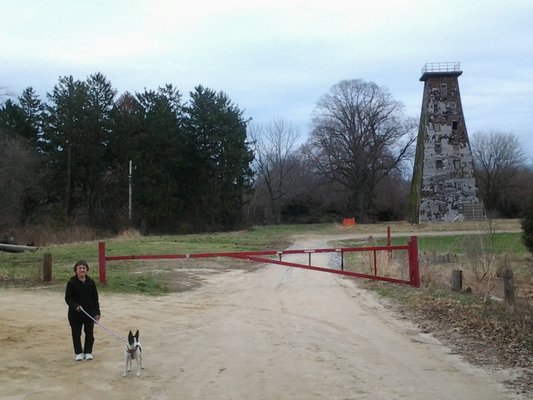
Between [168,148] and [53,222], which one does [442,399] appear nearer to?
[53,222]

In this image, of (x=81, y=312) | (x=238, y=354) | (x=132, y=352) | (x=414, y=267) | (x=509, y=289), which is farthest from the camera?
(x=414, y=267)

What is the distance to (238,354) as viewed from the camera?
827 centimetres

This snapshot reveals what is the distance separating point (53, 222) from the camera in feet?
165

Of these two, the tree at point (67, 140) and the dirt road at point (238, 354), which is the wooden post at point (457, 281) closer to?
the dirt road at point (238, 354)

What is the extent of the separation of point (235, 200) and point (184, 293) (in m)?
51.3

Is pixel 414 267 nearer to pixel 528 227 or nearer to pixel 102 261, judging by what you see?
pixel 528 227

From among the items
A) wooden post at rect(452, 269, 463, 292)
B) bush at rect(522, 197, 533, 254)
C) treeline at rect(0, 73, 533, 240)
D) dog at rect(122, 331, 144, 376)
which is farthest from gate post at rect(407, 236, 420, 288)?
treeline at rect(0, 73, 533, 240)

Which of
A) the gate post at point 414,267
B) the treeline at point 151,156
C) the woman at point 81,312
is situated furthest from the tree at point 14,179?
the woman at point 81,312

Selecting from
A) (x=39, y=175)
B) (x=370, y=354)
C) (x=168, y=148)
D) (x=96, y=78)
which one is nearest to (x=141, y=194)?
(x=168, y=148)

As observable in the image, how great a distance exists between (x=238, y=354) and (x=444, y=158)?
57.0 m

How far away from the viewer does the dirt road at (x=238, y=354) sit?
639 centimetres

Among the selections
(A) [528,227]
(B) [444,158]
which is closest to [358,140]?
(B) [444,158]

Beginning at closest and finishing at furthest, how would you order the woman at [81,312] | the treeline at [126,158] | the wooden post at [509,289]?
the woman at [81,312] → the wooden post at [509,289] → the treeline at [126,158]

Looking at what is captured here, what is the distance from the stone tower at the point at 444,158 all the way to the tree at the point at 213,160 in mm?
20260
